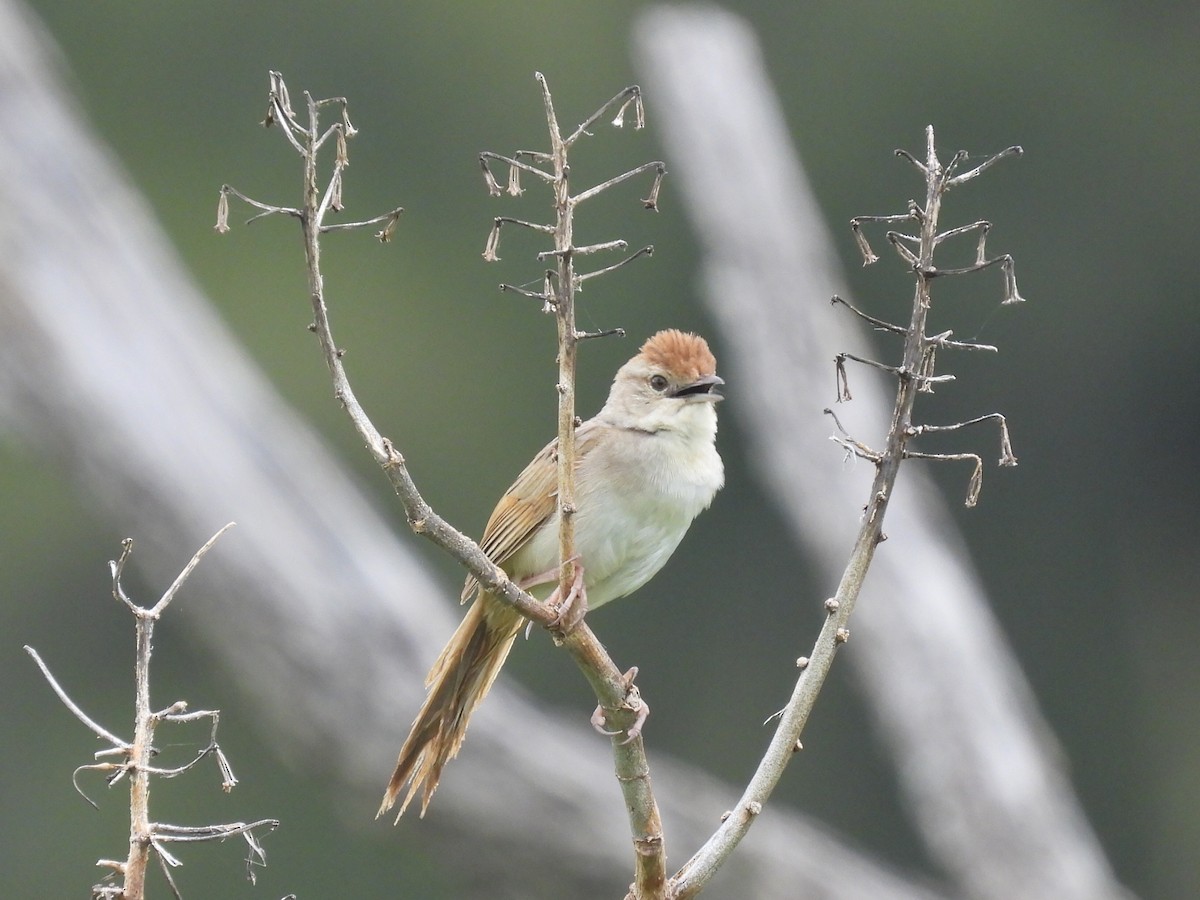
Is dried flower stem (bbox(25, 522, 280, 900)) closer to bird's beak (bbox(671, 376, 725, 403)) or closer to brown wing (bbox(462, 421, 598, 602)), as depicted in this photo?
brown wing (bbox(462, 421, 598, 602))

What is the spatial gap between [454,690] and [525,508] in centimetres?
56

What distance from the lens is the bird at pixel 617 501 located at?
3848mm

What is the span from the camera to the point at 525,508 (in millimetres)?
4117

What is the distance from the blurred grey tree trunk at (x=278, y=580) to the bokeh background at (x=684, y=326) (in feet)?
20.9

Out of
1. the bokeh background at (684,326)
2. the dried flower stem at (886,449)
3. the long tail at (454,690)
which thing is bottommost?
the bokeh background at (684,326)

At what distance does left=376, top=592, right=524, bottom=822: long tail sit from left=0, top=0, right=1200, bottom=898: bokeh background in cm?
1074

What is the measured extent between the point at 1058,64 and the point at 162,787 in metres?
11.8

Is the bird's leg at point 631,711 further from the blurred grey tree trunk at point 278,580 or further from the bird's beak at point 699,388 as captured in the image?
the blurred grey tree trunk at point 278,580

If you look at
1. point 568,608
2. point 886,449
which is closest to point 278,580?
point 568,608

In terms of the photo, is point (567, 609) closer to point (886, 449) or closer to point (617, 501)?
point (886, 449)

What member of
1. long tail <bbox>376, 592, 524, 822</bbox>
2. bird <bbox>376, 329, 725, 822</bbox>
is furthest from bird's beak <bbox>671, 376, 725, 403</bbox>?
long tail <bbox>376, 592, 524, 822</bbox>

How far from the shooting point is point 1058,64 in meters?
18.3

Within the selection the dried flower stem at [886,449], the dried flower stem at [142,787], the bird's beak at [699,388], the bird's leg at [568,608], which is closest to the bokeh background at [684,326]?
→ the bird's beak at [699,388]

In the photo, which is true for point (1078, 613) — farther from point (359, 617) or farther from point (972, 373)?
point (359, 617)
